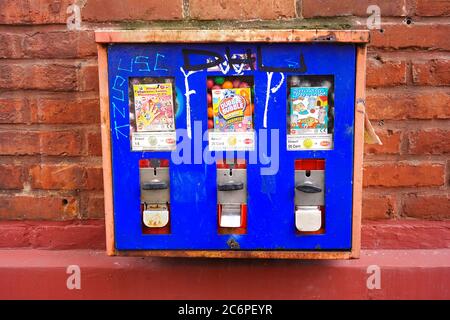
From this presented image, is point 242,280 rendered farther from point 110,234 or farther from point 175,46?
point 175,46

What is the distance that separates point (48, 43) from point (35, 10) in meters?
0.14

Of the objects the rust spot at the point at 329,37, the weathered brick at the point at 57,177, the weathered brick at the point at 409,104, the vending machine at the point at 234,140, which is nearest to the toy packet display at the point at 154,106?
the vending machine at the point at 234,140

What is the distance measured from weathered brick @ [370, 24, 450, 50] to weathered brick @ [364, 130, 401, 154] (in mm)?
333

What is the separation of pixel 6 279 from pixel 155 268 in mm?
605

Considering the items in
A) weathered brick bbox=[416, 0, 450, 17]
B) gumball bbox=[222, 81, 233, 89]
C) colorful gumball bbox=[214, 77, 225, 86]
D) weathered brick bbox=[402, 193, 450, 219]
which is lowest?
weathered brick bbox=[402, 193, 450, 219]

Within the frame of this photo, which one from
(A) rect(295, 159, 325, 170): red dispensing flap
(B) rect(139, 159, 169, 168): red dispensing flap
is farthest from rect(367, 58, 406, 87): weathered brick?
(B) rect(139, 159, 169, 168): red dispensing flap

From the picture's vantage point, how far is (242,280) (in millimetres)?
1981

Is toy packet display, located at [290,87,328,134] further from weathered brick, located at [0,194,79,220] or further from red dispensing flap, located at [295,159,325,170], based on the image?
weathered brick, located at [0,194,79,220]

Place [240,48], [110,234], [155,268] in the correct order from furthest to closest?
[155,268] → [110,234] → [240,48]

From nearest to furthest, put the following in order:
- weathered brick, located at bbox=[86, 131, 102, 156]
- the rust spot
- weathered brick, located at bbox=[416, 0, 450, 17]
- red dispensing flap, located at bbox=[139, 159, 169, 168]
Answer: the rust spot
red dispensing flap, located at bbox=[139, 159, 169, 168]
weathered brick, located at bbox=[416, 0, 450, 17]
weathered brick, located at bbox=[86, 131, 102, 156]

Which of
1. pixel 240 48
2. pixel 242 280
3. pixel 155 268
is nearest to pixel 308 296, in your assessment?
pixel 242 280

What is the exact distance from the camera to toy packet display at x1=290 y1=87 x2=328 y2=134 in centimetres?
155

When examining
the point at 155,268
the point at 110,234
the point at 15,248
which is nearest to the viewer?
the point at 110,234

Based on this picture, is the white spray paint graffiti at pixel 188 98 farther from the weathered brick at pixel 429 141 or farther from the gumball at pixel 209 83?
the weathered brick at pixel 429 141
